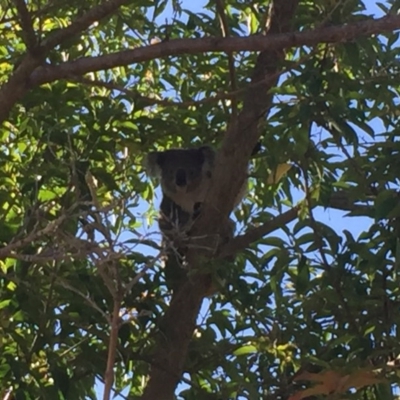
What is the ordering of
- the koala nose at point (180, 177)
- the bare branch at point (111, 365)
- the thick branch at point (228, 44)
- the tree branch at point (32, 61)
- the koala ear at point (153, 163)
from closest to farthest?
the bare branch at point (111, 365) → the thick branch at point (228, 44) → the tree branch at point (32, 61) → the koala ear at point (153, 163) → the koala nose at point (180, 177)

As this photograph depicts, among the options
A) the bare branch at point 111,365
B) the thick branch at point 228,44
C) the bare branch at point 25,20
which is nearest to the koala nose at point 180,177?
the thick branch at point 228,44

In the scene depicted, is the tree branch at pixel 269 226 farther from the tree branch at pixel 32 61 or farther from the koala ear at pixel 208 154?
the koala ear at pixel 208 154

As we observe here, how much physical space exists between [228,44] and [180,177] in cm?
297

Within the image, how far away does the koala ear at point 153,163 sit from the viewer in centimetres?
446

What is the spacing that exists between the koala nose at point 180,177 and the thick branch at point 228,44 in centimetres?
283

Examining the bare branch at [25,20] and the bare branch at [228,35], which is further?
the bare branch at [228,35]

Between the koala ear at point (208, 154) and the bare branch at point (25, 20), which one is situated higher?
the koala ear at point (208, 154)

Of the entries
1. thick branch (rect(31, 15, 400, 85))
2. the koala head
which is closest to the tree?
thick branch (rect(31, 15, 400, 85))

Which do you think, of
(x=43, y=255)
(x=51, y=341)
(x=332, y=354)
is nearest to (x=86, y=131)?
(x=51, y=341)

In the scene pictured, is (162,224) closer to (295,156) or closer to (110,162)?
(110,162)

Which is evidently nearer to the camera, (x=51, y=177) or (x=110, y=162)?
(x=51, y=177)

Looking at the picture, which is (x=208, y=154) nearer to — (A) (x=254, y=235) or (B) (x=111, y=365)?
(A) (x=254, y=235)

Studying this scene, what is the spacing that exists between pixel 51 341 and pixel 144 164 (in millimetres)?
1458

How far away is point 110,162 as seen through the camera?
3855 millimetres
